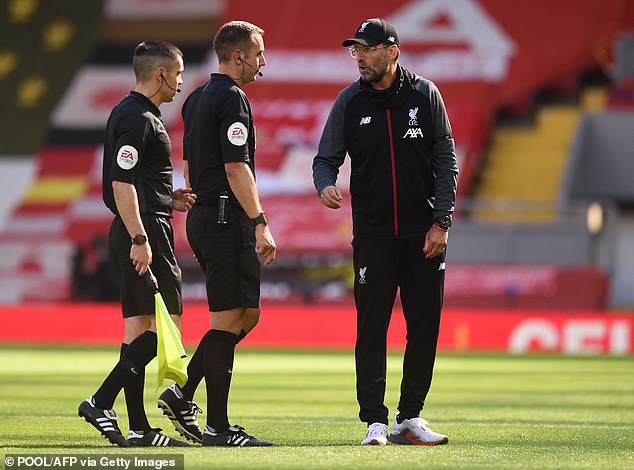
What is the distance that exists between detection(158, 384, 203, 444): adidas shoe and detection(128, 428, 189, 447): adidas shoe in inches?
7.7

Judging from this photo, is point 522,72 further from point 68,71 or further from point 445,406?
point 445,406

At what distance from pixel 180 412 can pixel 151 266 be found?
32.3 inches

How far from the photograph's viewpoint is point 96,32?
109 feet

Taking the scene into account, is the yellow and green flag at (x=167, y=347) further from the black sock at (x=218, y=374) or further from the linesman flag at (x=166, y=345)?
the black sock at (x=218, y=374)

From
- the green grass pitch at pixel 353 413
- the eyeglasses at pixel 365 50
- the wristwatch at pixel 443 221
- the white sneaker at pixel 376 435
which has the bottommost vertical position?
the green grass pitch at pixel 353 413

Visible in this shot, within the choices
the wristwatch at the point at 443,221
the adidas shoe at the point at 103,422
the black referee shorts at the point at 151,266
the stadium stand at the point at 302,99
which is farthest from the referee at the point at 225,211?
the stadium stand at the point at 302,99

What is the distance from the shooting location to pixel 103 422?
6836mm

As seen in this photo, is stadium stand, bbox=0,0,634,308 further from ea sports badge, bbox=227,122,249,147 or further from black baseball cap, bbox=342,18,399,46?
ea sports badge, bbox=227,122,249,147

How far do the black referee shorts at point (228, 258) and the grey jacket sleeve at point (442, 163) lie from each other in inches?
40.7

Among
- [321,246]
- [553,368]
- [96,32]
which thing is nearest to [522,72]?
[321,246]

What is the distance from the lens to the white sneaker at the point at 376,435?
23.1 ft

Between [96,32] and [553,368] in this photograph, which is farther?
[96,32]

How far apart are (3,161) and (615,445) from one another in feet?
87.1

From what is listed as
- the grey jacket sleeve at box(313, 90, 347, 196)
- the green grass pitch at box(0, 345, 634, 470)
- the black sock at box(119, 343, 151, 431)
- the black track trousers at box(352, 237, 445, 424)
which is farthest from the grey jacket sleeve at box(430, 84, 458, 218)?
the black sock at box(119, 343, 151, 431)
